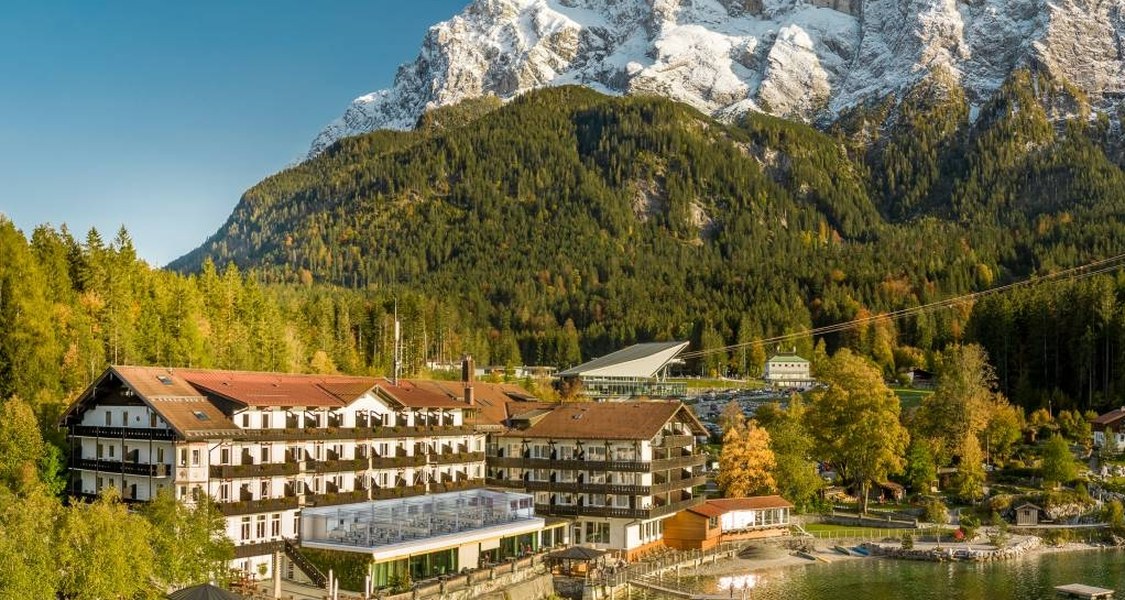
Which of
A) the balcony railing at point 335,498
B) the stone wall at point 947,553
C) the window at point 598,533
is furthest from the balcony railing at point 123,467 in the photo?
the stone wall at point 947,553

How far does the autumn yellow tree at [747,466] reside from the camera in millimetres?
86938

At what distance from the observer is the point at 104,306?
81625mm

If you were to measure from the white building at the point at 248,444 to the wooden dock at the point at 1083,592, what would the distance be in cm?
3950

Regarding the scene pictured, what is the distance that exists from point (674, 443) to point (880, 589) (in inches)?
Result: 671

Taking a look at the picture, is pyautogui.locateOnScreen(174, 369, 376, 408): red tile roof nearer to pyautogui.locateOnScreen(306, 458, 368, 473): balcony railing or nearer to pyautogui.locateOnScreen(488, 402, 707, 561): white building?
pyautogui.locateOnScreen(306, 458, 368, 473): balcony railing

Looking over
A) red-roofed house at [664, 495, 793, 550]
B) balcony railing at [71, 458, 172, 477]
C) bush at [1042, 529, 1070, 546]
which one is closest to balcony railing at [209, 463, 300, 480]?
balcony railing at [71, 458, 172, 477]

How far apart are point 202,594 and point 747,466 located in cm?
5267

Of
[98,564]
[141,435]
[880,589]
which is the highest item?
[141,435]

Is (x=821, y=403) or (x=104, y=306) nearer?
(x=104, y=306)

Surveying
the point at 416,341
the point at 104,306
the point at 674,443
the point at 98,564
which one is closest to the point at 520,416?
the point at 674,443

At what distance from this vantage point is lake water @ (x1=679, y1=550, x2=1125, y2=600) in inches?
2581

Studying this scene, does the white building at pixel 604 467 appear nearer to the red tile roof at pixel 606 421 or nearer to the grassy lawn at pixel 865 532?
the red tile roof at pixel 606 421

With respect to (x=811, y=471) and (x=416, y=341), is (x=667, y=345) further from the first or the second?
(x=811, y=471)

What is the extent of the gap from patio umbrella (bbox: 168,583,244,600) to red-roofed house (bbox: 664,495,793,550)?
1594 inches
